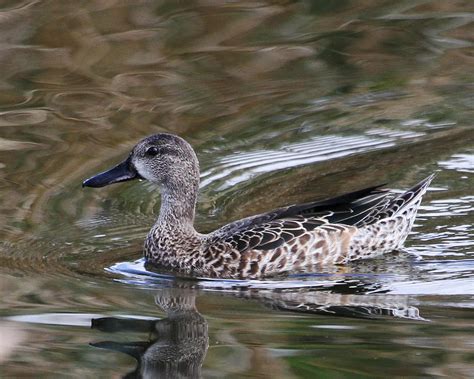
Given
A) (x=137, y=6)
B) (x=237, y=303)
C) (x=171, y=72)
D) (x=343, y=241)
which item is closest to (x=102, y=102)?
(x=171, y=72)

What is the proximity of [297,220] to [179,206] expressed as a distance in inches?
36.4

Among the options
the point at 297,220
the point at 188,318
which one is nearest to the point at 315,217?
the point at 297,220

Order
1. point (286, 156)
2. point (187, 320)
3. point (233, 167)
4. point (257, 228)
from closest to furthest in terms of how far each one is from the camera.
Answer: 1. point (187, 320)
2. point (257, 228)
3. point (233, 167)
4. point (286, 156)

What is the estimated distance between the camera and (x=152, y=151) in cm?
1016

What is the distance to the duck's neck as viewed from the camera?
10.2 metres

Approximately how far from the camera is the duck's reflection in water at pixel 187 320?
23.2 feet

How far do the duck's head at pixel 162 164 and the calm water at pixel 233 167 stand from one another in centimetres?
50

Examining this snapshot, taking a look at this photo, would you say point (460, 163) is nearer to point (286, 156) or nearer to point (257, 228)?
point (286, 156)

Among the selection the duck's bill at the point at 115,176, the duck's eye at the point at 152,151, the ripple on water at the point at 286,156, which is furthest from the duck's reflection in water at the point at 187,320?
the ripple on water at the point at 286,156

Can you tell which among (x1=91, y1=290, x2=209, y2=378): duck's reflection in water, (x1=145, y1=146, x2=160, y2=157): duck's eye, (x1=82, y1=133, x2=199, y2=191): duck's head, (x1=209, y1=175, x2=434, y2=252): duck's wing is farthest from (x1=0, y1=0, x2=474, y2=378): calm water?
(x1=145, y1=146, x2=160, y2=157): duck's eye

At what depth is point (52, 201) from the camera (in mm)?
10586

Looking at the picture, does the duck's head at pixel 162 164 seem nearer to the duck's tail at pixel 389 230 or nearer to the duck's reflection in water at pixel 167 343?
the duck's tail at pixel 389 230

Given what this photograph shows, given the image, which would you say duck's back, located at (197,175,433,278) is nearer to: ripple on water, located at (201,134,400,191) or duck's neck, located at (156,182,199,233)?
duck's neck, located at (156,182,199,233)

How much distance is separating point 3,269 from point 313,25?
6.29 m
